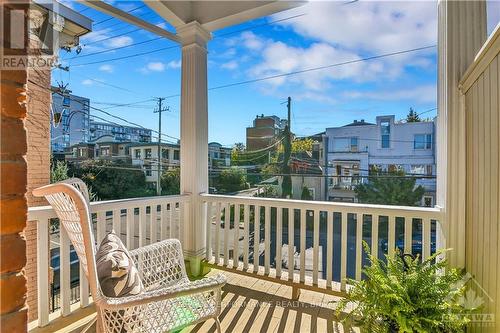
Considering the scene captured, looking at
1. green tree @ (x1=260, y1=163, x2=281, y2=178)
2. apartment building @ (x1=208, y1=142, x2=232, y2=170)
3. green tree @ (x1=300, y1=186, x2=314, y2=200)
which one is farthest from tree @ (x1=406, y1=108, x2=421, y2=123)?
apartment building @ (x1=208, y1=142, x2=232, y2=170)

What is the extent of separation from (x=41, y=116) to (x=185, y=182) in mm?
1523

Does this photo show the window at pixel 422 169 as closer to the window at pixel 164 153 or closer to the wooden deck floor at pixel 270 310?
the wooden deck floor at pixel 270 310

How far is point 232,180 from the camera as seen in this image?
3223 mm

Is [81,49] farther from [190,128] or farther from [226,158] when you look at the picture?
[226,158]

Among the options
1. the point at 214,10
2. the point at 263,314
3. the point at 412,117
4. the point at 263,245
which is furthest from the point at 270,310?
the point at 214,10

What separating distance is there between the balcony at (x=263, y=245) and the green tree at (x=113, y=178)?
0.74 ft

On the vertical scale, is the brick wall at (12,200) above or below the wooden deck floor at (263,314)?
above

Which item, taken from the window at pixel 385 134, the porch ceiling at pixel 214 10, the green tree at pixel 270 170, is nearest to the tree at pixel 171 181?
the green tree at pixel 270 170

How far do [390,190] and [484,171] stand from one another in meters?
0.95

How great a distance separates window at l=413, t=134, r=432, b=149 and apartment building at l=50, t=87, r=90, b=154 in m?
3.11

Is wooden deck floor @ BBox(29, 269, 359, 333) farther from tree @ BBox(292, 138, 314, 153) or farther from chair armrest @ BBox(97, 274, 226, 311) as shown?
tree @ BBox(292, 138, 314, 153)

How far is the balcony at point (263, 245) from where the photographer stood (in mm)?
1972

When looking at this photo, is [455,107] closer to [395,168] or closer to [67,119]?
[395,168]

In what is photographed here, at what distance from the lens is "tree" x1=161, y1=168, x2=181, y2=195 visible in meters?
3.05
